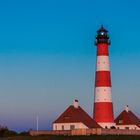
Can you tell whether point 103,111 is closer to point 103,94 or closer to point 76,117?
point 103,94

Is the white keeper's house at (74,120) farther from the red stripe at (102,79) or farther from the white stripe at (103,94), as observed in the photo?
the red stripe at (102,79)

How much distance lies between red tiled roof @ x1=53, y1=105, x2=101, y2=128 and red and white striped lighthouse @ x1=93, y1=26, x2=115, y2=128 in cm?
170

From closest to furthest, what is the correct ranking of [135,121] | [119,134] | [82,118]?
[119,134], [82,118], [135,121]

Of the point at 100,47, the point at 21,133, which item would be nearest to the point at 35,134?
the point at 21,133

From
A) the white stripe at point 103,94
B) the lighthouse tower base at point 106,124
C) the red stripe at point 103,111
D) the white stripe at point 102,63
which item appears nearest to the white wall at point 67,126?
the red stripe at point 103,111

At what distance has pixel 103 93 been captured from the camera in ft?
257

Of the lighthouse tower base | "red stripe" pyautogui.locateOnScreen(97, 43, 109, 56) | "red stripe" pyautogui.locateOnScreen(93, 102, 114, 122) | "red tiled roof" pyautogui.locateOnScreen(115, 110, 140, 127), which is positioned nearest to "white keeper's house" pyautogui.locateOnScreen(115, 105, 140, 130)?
"red tiled roof" pyautogui.locateOnScreen(115, 110, 140, 127)

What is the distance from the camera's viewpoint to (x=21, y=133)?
3066 inches

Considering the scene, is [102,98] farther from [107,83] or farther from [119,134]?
[119,134]

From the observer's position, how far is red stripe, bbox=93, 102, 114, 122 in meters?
78.1

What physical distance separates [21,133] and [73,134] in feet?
29.6

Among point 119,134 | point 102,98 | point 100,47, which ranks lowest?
point 119,134

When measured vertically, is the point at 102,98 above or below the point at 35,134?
above

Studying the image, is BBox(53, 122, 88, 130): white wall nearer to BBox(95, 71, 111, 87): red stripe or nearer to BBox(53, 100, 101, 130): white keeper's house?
BBox(53, 100, 101, 130): white keeper's house
